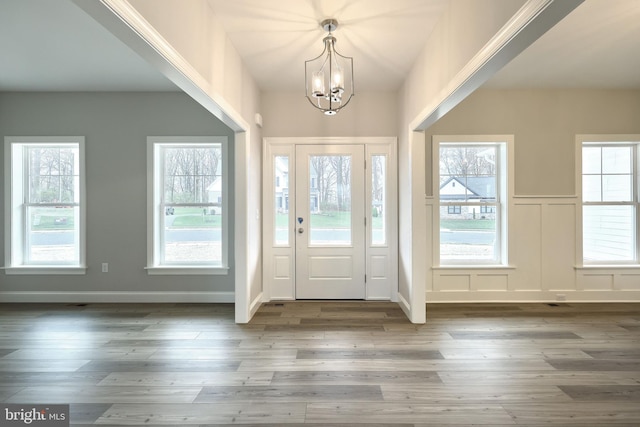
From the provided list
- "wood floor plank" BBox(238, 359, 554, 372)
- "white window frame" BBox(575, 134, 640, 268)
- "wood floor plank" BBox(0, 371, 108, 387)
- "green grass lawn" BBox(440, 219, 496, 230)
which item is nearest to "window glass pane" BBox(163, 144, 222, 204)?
"wood floor plank" BBox(0, 371, 108, 387)

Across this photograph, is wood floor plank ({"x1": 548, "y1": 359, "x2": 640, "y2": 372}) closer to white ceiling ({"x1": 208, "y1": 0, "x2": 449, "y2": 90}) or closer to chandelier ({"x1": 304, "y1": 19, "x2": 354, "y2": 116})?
chandelier ({"x1": 304, "y1": 19, "x2": 354, "y2": 116})

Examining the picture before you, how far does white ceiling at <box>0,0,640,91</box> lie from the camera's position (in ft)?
8.43

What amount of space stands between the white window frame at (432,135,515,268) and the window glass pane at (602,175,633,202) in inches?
50.8

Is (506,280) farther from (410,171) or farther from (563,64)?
(563,64)

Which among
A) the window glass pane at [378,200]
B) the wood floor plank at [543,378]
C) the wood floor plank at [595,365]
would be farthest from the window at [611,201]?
the window glass pane at [378,200]

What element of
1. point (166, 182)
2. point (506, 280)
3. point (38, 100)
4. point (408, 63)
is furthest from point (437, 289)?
point (38, 100)

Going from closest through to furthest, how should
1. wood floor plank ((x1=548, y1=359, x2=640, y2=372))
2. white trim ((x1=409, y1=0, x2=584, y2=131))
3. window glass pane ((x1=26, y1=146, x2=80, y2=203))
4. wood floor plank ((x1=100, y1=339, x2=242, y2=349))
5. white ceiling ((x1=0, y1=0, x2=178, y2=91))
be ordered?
white trim ((x1=409, y1=0, x2=584, y2=131)) → wood floor plank ((x1=548, y1=359, x2=640, y2=372)) → white ceiling ((x1=0, y1=0, x2=178, y2=91)) → wood floor plank ((x1=100, y1=339, x2=242, y2=349)) → window glass pane ((x1=26, y1=146, x2=80, y2=203))

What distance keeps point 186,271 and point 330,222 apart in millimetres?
2023

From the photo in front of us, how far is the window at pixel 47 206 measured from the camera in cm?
439

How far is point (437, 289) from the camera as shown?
14.1 feet

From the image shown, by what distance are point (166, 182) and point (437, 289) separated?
3894mm

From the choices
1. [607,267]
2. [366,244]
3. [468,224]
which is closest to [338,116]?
[366,244]

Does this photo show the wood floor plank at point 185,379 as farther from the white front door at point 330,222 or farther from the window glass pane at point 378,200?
the window glass pane at point 378,200

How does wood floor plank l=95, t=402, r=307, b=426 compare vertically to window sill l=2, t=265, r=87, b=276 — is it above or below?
below
